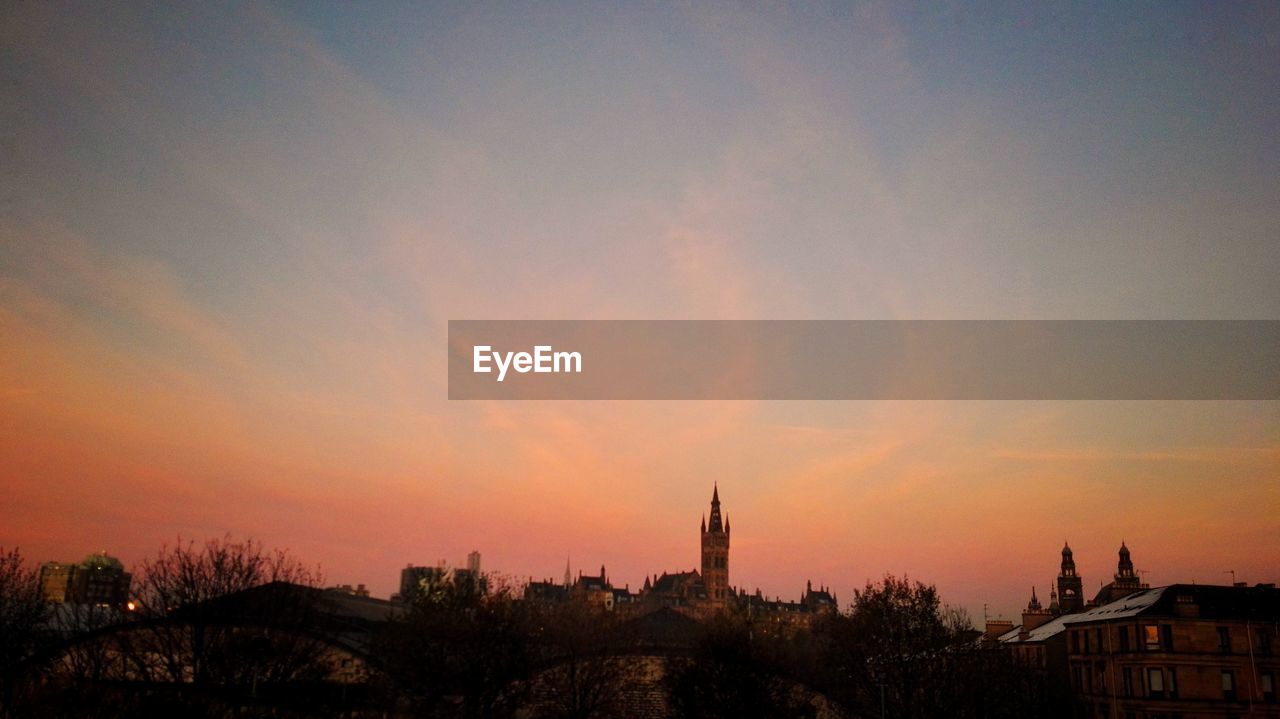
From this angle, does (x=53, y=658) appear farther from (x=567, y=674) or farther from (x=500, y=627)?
(x=567, y=674)

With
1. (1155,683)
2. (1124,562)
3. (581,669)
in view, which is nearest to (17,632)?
(581,669)

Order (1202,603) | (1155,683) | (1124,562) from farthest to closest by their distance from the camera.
Answer: 1. (1124,562)
2. (1202,603)
3. (1155,683)

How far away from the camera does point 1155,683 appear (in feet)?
195

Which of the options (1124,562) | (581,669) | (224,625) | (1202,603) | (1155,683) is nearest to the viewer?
(224,625)

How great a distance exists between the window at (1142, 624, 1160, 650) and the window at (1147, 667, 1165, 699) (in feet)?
5.05

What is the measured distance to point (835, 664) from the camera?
62.0 metres

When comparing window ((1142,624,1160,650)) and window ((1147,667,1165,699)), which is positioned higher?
window ((1142,624,1160,650))

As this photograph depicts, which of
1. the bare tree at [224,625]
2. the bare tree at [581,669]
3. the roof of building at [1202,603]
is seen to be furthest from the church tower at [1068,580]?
the bare tree at [224,625]

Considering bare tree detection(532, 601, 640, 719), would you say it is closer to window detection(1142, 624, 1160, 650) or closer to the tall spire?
window detection(1142, 624, 1160, 650)

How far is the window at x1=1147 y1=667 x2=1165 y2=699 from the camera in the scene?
59.0 metres

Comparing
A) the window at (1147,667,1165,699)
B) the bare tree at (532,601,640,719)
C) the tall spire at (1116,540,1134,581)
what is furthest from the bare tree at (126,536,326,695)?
the tall spire at (1116,540,1134,581)

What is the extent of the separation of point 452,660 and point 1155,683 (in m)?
46.6

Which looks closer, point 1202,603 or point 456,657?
point 456,657

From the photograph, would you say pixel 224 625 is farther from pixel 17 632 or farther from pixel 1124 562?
pixel 1124 562
